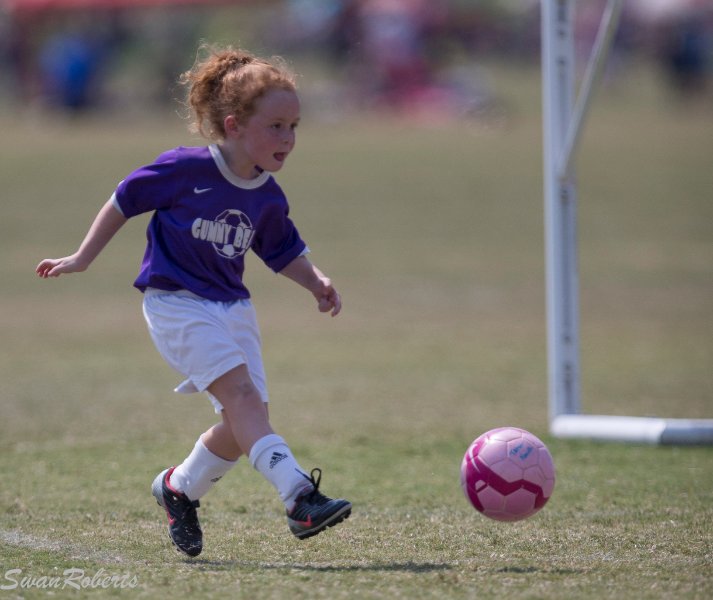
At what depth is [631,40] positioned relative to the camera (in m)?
36.1

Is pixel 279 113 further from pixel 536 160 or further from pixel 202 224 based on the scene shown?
pixel 536 160

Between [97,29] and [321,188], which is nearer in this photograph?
[321,188]

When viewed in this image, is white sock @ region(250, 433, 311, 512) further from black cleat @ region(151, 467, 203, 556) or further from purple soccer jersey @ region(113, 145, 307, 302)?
purple soccer jersey @ region(113, 145, 307, 302)

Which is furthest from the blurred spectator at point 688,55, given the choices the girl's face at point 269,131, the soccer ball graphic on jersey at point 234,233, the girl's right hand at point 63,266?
the girl's right hand at point 63,266

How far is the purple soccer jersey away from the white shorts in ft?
0.16

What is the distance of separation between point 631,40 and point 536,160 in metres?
16.2

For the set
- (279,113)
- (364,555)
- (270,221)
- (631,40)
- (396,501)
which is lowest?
(631,40)

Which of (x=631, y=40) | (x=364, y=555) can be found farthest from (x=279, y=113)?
(x=631, y=40)

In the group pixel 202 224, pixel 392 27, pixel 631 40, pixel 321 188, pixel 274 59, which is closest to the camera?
pixel 202 224

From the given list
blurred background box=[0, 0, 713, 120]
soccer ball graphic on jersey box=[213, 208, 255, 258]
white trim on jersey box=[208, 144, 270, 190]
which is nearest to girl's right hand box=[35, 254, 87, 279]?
soccer ball graphic on jersey box=[213, 208, 255, 258]

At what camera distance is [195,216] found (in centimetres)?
402

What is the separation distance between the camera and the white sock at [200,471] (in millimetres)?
4156

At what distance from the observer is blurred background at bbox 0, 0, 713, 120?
91.9 ft

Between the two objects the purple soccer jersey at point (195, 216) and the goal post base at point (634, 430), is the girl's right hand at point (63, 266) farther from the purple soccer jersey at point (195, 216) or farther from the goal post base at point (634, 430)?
the goal post base at point (634, 430)
